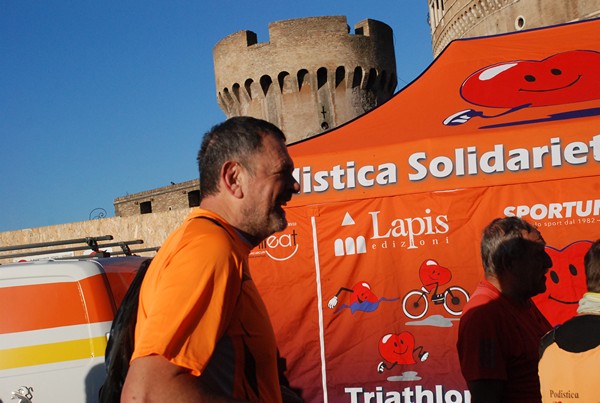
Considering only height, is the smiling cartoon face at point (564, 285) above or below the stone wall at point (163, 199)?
below

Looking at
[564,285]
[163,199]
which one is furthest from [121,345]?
[163,199]

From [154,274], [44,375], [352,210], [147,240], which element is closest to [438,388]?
[352,210]

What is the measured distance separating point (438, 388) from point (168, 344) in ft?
12.9

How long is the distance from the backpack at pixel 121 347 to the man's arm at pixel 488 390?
59.6 inches

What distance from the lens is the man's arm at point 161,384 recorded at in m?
1.42

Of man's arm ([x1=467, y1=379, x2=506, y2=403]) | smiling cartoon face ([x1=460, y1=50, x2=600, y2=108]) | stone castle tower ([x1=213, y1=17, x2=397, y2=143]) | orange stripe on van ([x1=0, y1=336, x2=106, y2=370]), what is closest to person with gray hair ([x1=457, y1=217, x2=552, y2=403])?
man's arm ([x1=467, y1=379, x2=506, y2=403])

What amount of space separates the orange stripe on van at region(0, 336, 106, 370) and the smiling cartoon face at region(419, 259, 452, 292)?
2.39 m

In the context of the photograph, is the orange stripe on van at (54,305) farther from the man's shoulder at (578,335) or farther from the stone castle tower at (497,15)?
the stone castle tower at (497,15)

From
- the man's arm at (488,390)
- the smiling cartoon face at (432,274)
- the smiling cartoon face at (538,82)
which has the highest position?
the smiling cartoon face at (538,82)

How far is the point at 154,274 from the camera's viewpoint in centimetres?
158

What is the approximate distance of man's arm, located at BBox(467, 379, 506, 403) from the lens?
8.39 feet

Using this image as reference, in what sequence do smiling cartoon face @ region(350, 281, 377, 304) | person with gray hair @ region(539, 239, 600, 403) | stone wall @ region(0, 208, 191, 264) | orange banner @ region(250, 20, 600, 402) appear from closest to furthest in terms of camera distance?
person with gray hair @ region(539, 239, 600, 403)
orange banner @ region(250, 20, 600, 402)
smiling cartoon face @ region(350, 281, 377, 304)
stone wall @ region(0, 208, 191, 264)

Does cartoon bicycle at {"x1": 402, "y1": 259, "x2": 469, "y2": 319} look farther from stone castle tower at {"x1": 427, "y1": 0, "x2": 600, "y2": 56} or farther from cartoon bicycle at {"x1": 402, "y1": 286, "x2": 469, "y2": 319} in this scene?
stone castle tower at {"x1": 427, "y1": 0, "x2": 600, "y2": 56}

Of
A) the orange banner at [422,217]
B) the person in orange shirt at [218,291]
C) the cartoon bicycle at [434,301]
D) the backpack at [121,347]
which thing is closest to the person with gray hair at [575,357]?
the person in orange shirt at [218,291]
